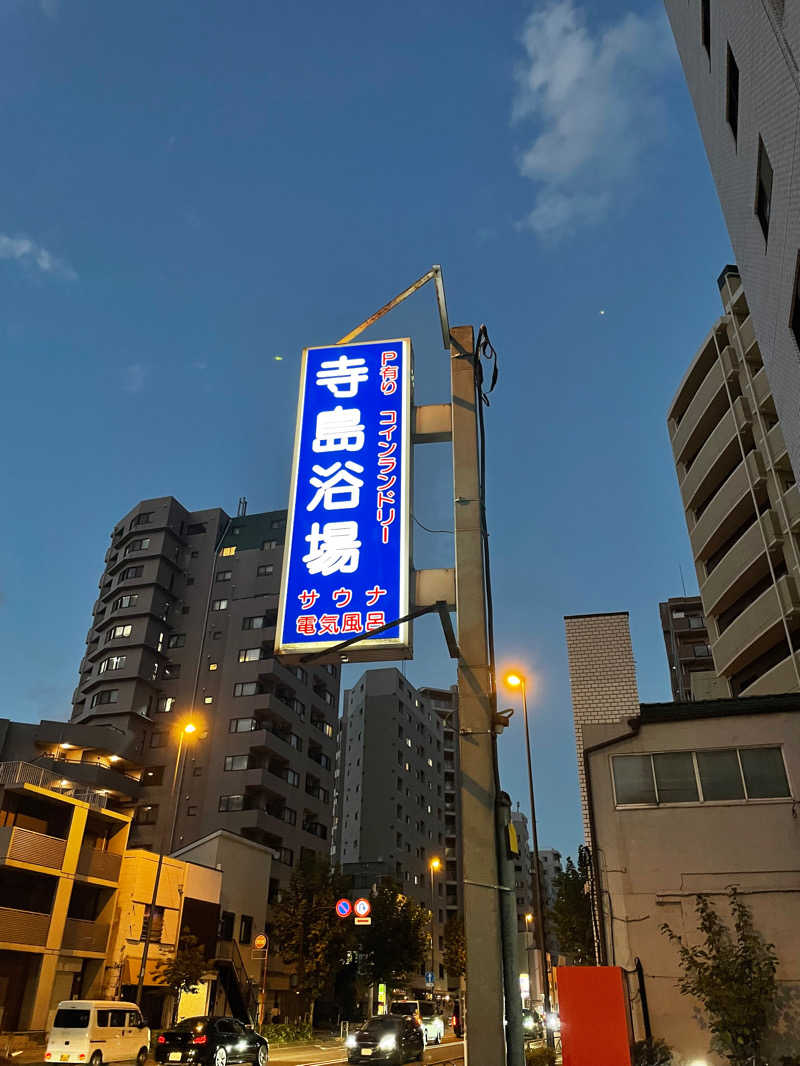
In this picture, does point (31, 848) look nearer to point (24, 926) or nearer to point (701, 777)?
point (24, 926)

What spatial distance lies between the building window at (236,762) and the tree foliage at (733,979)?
48.8 meters

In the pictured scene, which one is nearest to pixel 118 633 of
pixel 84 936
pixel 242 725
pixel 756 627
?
pixel 242 725

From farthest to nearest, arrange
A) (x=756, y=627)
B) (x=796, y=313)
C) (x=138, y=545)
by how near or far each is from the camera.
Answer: (x=138, y=545) < (x=756, y=627) < (x=796, y=313)

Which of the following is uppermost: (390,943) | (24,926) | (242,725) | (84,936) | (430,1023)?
(242,725)

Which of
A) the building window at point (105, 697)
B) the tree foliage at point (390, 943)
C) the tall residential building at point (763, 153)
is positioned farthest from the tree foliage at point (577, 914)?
the building window at point (105, 697)

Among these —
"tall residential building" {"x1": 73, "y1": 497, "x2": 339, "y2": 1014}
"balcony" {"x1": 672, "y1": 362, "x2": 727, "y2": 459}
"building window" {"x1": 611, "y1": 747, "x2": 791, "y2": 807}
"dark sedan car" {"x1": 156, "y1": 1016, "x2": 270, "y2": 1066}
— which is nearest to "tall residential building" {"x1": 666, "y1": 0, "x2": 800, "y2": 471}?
"building window" {"x1": 611, "y1": 747, "x2": 791, "y2": 807}

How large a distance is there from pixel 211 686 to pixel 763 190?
6217 cm

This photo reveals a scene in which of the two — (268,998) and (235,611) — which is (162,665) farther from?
(268,998)

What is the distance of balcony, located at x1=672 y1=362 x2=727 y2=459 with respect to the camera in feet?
165

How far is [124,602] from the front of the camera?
76438 millimetres

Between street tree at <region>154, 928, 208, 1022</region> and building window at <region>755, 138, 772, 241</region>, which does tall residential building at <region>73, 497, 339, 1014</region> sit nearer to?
street tree at <region>154, 928, 208, 1022</region>

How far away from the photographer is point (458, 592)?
7832 millimetres

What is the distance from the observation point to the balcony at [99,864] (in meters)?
35.7

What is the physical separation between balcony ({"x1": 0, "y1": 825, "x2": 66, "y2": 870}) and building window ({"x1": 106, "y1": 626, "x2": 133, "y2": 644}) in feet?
133
